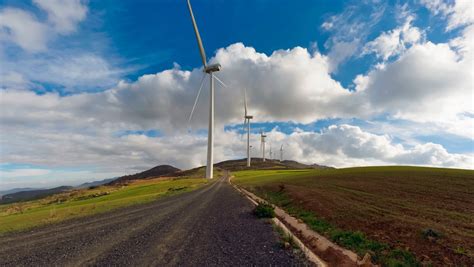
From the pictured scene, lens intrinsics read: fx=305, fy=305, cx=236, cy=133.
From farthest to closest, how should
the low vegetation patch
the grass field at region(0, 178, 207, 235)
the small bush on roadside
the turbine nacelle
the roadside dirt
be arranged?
the turbine nacelle → the grass field at region(0, 178, 207, 235) → the small bush on roadside → the roadside dirt → the low vegetation patch

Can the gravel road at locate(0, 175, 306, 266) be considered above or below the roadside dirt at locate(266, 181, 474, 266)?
below

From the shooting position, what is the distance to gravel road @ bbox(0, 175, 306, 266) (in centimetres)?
1239

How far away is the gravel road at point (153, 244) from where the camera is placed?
1239cm

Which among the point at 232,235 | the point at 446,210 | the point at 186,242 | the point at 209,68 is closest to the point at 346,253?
the point at 232,235

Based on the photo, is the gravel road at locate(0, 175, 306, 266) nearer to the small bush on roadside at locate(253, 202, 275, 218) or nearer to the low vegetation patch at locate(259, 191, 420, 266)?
the small bush on roadside at locate(253, 202, 275, 218)

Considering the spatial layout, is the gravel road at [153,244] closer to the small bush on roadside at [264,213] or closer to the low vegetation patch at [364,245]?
the small bush on roadside at [264,213]

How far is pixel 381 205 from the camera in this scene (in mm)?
26266

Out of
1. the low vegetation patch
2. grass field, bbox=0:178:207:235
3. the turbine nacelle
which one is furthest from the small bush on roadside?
the turbine nacelle

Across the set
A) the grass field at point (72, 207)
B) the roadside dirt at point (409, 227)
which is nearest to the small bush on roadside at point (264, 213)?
the roadside dirt at point (409, 227)

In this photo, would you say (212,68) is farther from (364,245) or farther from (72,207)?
(364,245)

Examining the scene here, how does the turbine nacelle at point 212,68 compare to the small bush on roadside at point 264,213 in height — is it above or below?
above

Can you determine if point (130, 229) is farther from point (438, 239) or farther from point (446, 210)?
point (446, 210)

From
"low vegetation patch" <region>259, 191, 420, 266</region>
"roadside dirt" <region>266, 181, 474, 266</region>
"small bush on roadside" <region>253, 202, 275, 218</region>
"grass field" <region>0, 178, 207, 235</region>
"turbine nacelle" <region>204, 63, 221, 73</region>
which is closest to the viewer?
"low vegetation patch" <region>259, 191, 420, 266</region>

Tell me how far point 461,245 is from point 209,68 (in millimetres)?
95358
